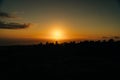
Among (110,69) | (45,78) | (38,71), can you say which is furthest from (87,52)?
(45,78)

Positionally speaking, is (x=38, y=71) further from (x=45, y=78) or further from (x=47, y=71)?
(x=45, y=78)

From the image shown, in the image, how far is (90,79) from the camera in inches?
958

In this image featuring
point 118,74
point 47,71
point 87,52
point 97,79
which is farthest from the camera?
point 87,52

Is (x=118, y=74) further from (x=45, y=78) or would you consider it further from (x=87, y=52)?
(x=87, y=52)

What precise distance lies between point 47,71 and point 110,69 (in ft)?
29.2

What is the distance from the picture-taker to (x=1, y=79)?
24406 millimetres

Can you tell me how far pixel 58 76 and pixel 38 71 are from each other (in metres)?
4.26

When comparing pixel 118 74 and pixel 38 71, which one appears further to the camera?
pixel 38 71

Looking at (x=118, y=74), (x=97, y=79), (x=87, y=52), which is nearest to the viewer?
(x=97, y=79)

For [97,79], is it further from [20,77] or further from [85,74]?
[20,77]

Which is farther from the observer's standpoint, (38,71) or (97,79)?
(38,71)

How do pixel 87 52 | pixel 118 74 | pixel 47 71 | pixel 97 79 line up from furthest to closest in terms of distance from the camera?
pixel 87 52 → pixel 47 71 → pixel 118 74 → pixel 97 79

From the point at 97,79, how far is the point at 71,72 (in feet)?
15.4

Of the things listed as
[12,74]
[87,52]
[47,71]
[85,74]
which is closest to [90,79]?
[85,74]
